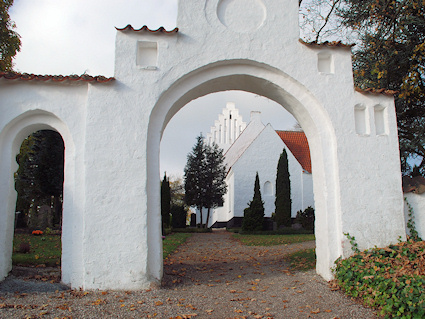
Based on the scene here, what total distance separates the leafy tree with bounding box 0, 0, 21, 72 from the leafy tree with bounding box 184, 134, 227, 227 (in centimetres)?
1255

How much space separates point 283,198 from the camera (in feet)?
73.0

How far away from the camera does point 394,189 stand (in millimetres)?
7746

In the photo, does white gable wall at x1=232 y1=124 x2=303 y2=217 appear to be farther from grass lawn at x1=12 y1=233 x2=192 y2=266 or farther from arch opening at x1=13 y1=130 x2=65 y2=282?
grass lawn at x1=12 y1=233 x2=192 y2=266

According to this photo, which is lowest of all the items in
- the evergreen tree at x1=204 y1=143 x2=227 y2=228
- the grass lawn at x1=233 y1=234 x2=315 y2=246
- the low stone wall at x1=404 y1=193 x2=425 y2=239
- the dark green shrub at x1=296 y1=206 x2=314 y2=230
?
the grass lawn at x1=233 y1=234 x2=315 y2=246

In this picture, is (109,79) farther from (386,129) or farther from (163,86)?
(386,129)

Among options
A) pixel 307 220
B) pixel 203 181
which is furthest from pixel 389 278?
pixel 203 181

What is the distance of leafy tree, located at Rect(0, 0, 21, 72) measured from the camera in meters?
15.0

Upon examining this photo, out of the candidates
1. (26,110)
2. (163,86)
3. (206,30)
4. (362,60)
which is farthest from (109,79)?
(362,60)

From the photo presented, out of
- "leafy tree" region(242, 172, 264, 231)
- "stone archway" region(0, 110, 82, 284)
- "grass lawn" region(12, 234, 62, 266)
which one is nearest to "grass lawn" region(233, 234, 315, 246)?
"leafy tree" region(242, 172, 264, 231)

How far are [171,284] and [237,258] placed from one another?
3.74 meters

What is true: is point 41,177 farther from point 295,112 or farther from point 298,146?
point 298,146

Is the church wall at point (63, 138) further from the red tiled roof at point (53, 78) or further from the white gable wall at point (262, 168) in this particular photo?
the white gable wall at point (262, 168)

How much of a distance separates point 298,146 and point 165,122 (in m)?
22.9

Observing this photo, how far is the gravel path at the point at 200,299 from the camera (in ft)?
18.7
